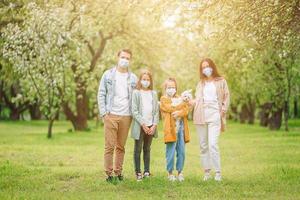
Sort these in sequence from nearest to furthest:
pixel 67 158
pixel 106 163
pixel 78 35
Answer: pixel 106 163 < pixel 67 158 < pixel 78 35

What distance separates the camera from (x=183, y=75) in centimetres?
5456

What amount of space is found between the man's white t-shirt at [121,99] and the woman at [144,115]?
205 mm

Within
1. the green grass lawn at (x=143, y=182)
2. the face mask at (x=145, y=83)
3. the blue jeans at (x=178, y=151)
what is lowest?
the green grass lawn at (x=143, y=182)

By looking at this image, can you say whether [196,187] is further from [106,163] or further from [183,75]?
[183,75]

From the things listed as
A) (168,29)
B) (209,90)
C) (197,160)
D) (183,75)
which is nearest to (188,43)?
(168,29)

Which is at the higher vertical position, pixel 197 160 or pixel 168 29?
pixel 168 29

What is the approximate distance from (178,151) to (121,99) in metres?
1.62

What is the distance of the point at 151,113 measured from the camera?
1325 cm

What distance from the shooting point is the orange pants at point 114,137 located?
1308 centimetres

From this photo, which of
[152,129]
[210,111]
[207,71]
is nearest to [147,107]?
[152,129]

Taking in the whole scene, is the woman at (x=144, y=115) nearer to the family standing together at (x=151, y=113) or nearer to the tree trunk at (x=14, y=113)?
the family standing together at (x=151, y=113)

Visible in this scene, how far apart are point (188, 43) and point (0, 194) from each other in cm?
3464

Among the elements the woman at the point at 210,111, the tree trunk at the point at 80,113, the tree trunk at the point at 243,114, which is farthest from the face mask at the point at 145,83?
the tree trunk at the point at 243,114

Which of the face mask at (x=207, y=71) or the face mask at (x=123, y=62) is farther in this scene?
the face mask at (x=207, y=71)
